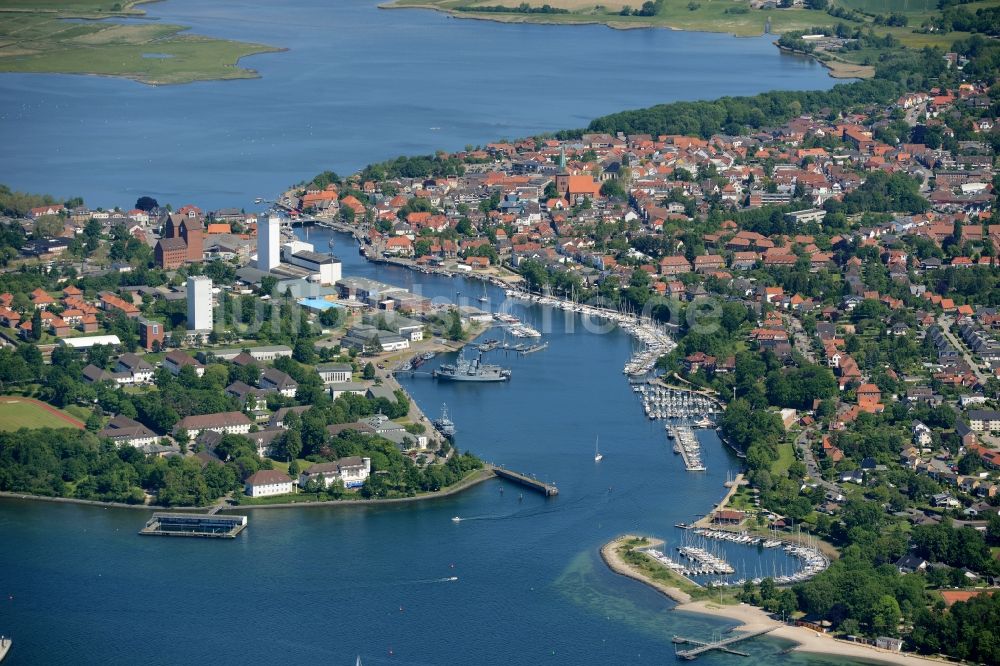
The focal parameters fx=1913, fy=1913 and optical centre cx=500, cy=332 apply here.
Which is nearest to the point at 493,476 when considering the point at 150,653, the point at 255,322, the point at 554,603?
the point at 554,603

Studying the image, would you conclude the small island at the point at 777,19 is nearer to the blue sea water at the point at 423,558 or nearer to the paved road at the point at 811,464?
the blue sea water at the point at 423,558

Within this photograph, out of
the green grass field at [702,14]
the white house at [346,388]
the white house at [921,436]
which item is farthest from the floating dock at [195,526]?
the green grass field at [702,14]

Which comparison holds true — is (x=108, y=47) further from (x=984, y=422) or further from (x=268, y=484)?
(x=984, y=422)

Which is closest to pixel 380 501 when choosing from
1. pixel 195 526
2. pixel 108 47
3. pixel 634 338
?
pixel 195 526

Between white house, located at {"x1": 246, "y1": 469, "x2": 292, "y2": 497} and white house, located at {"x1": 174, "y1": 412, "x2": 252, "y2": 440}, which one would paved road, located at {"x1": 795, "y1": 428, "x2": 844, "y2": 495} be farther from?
white house, located at {"x1": 174, "y1": 412, "x2": 252, "y2": 440}

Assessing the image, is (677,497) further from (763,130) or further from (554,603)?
(763,130)
